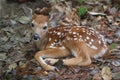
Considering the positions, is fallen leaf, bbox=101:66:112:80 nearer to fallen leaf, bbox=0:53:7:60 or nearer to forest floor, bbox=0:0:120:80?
forest floor, bbox=0:0:120:80

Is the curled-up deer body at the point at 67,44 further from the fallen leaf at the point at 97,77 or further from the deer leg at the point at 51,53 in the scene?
the fallen leaf at the point at 97,77

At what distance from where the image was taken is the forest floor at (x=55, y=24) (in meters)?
5.43

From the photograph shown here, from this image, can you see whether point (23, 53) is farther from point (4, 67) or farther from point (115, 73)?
point (115, 73)

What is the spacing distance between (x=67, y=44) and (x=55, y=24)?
779mm

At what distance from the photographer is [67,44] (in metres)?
5.71

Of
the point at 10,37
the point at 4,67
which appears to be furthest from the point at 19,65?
the point at 10,37

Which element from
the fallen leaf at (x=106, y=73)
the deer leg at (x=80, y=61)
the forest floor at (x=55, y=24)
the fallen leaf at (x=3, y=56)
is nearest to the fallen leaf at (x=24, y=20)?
the forest floor at (x=55, y=24)

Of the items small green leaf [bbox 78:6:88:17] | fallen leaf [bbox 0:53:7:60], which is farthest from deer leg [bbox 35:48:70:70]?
small green leaf [bbox 78:6:88:17]

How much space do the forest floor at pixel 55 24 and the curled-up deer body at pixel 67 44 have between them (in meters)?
0.10

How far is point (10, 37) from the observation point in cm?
671

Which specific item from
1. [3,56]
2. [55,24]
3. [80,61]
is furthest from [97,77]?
[3,56]

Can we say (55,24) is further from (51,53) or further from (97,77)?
(97,77)

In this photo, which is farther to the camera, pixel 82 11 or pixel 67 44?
pixel 82 11

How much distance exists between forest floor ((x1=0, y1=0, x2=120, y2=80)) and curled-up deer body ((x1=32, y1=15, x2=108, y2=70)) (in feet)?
0.33
